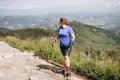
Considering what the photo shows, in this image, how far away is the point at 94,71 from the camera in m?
10.4

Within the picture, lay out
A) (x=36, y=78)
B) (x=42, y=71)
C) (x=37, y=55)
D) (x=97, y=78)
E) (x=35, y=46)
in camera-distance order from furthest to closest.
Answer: (x=35, y=46) < (x=37, y=55) < (x=42, y=71) < (x=97, y=78) < (x=36, y=78)

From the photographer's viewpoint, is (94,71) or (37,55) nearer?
(94,71)

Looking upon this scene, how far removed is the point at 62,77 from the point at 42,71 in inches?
48.9

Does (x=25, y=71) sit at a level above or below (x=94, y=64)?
below

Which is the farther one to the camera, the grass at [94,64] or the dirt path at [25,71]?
the grass at [94,64]

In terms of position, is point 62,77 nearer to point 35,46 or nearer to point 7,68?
point 7,68

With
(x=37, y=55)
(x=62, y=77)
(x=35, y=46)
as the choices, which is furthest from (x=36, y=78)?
(x=35, y=46)

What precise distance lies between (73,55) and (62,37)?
11.2 feet

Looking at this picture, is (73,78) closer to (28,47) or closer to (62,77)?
(62,77)

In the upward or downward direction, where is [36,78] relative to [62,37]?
downward

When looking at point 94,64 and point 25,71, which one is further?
point 94,64

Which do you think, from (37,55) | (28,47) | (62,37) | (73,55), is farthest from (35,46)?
(62,37)

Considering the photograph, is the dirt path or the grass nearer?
the dirt path

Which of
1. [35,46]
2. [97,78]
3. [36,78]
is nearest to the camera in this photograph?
[36,78]
